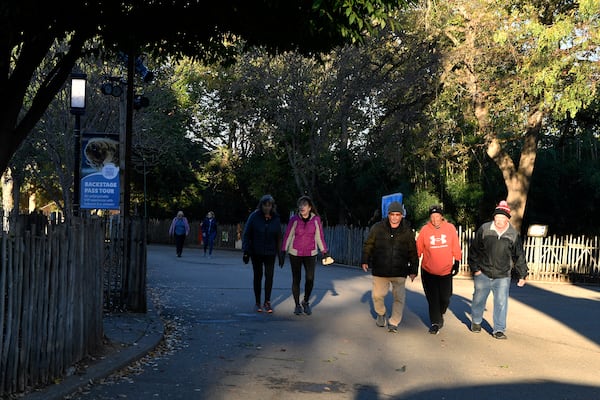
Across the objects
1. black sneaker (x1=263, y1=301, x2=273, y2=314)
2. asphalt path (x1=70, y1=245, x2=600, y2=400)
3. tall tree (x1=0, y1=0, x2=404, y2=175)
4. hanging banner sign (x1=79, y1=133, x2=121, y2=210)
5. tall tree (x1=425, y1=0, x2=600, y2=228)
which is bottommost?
asphalt path (x1=70, y1=245, x2=600, y2=400)

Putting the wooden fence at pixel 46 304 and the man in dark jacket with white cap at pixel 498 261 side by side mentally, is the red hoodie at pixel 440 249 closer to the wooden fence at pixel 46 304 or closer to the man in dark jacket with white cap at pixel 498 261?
the man in dark jacket with white cap at pixel 498 261

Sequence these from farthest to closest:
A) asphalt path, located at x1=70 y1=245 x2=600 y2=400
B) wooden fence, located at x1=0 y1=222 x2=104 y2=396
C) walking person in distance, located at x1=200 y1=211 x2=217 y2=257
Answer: walking person in distance, located at x1=200 y1=211 x2=217 y2=257 → asphalt path, located at x1=70 y1=245 x2=600 y2=400 → wooden fence, located at x1=0 y1=222 x2=104 y2=396

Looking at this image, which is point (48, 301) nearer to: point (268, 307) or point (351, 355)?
point (351, 355)

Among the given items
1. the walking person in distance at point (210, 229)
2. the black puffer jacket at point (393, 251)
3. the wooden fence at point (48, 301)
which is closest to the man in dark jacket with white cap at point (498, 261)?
the black puffer jacket at point (393, 251)

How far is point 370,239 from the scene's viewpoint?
1133 cm

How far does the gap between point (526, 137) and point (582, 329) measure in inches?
589

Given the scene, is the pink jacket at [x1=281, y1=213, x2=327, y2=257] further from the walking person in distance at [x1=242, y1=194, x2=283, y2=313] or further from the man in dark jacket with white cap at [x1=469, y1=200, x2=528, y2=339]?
the man in dark jacket with white cap at [x1=469, y1=200, x2=528, y2=339]

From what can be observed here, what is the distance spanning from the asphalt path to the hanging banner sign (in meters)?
3.34

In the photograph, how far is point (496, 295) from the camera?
429 inches

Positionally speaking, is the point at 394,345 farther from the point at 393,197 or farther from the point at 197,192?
the point at 197,192

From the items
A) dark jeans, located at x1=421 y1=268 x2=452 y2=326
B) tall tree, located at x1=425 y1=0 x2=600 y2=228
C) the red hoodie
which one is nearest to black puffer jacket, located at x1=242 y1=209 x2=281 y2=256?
the red hoodie

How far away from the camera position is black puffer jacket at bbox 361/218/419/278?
36.6ft

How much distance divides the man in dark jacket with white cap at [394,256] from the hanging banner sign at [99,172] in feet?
27.2

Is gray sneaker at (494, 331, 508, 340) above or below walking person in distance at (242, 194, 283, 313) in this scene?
below
